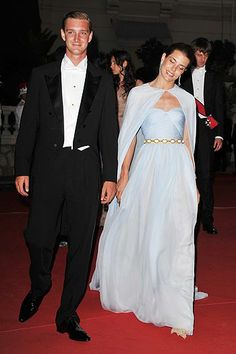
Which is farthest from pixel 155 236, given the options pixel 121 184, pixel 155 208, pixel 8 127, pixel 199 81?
pixel 8 127

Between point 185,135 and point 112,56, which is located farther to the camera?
point 112,56

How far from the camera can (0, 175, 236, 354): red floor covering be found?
341 centimetres

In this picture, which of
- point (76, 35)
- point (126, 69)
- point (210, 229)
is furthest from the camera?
point (210, 229)

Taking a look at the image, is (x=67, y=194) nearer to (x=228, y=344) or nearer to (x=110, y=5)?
(x=228, y=344)

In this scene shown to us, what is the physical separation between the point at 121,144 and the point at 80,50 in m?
0.83

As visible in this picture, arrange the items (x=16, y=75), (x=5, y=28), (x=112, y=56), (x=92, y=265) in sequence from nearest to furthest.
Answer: (x=92, y=265), (x=112, y=56), (x=16, y=75), (x=5, y=28)

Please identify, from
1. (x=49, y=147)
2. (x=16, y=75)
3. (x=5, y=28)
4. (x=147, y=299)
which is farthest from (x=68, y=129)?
(x=5, y=28)

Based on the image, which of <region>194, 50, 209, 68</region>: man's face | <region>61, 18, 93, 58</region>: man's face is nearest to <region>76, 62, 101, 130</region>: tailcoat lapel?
<region>61, 18, 93, 58</region>: man's face

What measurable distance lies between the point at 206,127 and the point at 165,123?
8.46 feet

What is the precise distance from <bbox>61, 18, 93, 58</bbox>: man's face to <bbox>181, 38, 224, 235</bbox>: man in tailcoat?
303 centimetres

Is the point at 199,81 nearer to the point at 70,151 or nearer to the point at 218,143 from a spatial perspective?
the point at 218,143

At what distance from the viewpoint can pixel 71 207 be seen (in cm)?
353

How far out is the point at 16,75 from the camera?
14258 millimetres

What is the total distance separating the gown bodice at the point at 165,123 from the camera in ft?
13.0
